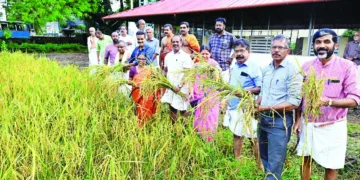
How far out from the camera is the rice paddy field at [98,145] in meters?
1.67

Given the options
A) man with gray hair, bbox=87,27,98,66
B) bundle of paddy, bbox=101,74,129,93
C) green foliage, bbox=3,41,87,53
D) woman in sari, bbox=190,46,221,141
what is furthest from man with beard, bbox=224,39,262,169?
green foliage, bbox=3,41,87,53

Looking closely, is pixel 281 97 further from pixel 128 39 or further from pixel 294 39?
pixel 294 39

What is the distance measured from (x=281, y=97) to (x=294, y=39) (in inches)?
258

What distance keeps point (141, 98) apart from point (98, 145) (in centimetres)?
96

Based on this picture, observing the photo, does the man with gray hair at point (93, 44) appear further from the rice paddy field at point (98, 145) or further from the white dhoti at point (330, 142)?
the white dhoti at point (330, 142)

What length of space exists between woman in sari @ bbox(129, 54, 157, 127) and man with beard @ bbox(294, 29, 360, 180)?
5.05 feet

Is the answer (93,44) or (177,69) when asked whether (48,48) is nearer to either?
(93,44)

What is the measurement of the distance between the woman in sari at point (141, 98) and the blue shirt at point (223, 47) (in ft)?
4.97

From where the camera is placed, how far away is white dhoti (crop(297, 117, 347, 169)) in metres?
1.77

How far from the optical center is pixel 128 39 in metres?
5.53

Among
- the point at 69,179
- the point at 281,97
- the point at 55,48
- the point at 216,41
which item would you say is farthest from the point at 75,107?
the point at 55,48

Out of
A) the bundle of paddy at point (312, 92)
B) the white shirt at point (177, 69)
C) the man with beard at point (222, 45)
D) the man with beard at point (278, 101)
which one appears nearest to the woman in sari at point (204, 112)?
the white shirt at point (177, 69)

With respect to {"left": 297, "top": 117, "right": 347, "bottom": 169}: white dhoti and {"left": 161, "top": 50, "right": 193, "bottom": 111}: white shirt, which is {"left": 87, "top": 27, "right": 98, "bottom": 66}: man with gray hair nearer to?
{"left": 161, "top": 50, "right": 193, "bottom": 111}: white shirt

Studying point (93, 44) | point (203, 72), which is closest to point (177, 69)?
point (203, 72)
